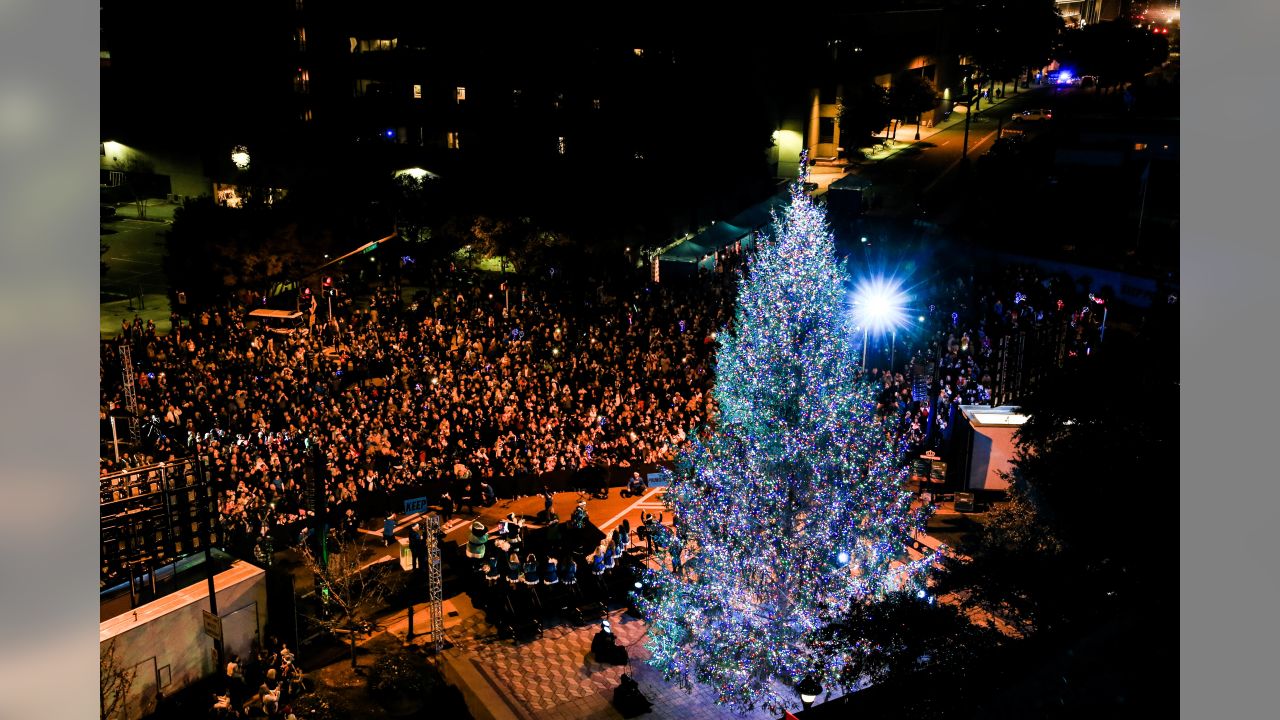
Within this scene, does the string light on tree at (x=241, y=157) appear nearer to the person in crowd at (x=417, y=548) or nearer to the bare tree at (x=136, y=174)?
the bare tree at (x=136, y=174)

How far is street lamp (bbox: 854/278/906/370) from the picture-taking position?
21.8 metres

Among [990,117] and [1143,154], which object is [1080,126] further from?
[990,117]

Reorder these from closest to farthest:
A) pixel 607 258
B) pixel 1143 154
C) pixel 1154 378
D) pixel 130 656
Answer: pixel 1154 378
pixel 130 656
pixel 1143 154
pixel 607 258

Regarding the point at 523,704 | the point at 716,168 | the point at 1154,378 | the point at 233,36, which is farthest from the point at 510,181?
the point at 1154,378

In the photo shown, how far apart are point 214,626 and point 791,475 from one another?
287 inches

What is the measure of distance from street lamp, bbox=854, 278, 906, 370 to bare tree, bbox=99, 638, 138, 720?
14.0 metres

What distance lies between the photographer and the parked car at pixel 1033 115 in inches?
1752

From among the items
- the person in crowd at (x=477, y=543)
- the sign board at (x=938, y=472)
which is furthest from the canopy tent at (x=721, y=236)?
the person in crowd at (x=477, y=543)

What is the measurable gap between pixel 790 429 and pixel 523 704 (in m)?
5.07

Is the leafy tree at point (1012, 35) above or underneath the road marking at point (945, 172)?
above

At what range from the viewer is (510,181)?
36.0 metres

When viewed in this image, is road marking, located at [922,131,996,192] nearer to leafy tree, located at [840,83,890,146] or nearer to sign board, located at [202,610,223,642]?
leafy tree, located at [840,83,890,146]

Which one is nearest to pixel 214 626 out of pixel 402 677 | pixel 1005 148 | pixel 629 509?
pixel 402 677

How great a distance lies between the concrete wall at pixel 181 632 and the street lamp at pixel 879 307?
12308 mm
